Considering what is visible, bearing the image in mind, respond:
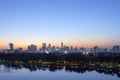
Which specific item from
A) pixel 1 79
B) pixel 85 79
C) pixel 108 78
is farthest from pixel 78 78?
pixel 1 79

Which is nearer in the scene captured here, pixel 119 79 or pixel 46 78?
pixel 119 79

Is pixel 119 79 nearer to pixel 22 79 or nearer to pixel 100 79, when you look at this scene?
pixel 100 79

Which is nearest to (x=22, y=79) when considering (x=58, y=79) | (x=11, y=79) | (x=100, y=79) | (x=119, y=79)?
(x=11, y=79)

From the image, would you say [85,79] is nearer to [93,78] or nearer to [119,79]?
[93,78]

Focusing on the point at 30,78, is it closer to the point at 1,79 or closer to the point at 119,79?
the point at 1,79

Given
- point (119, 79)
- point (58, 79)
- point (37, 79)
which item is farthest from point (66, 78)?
point (119, 79)

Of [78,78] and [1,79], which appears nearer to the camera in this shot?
[1,79]

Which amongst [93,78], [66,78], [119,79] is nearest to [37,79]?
[66,78]
